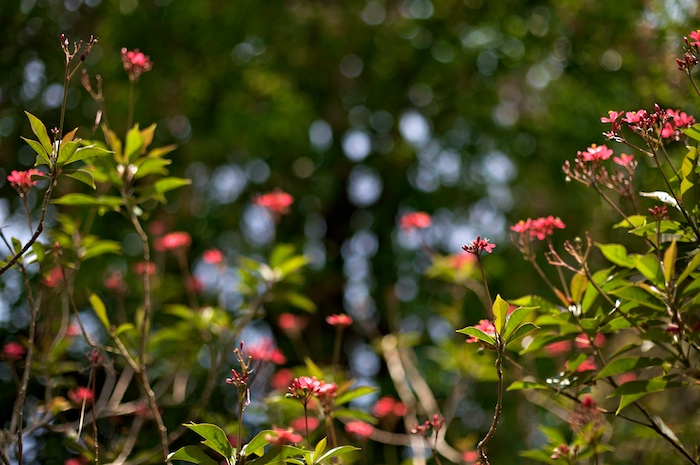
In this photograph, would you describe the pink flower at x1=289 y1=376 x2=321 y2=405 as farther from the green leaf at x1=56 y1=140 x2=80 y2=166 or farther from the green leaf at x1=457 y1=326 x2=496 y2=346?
the green leaf at x1=56 y1=140 x2=80 y2=166

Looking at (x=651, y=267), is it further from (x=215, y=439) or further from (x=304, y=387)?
(x=215, y=439)

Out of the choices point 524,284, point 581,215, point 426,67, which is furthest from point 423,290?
point 426,67

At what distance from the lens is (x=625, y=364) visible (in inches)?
57.0

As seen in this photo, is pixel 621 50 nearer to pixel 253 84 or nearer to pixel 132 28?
pixel 253 84

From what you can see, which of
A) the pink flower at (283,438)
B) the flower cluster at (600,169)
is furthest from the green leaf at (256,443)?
the flower cluster at (600,169)

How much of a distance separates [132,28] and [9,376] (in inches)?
79.2

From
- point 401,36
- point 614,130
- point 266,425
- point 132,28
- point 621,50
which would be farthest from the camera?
point 401,36

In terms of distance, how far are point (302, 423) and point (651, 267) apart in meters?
1.38

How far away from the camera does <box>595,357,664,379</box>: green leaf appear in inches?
55.9

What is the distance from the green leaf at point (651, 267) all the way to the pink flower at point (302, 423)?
1.20 m

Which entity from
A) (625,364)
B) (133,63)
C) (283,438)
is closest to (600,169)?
(625,364)

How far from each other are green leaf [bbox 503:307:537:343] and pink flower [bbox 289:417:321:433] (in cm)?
107

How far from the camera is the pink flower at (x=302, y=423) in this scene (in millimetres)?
2249

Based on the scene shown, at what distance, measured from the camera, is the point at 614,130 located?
1.31 m
